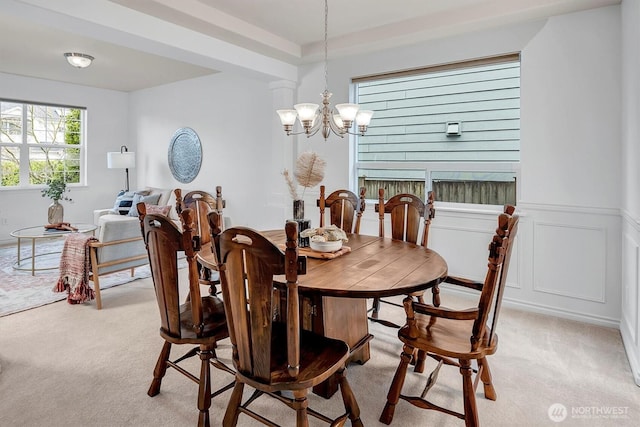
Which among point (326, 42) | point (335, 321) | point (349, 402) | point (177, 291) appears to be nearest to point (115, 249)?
point (177, 291)

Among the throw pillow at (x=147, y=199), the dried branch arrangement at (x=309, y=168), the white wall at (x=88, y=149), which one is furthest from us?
the white wall at (x=88, y=149)

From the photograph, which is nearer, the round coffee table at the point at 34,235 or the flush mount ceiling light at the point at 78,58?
the round coffee table at the point at 34,235

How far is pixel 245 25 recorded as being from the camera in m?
3.69

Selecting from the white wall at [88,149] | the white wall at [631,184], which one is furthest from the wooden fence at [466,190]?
the white wall at [88,149]

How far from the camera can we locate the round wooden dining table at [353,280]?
169cm

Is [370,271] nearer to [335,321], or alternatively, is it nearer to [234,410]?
[335,321]

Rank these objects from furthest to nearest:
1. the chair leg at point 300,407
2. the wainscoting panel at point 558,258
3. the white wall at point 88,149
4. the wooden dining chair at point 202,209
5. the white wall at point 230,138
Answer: the white wall at point 88,149, the white wall at point 230,138, the wainscoting panel at point 558,258, the wooden dining chair at point 202,209, the chair leg at point 300,407

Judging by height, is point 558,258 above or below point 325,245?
below

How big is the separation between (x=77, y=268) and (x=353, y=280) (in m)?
2.81

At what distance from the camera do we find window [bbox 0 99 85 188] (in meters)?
6.09

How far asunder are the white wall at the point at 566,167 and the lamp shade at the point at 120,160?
5.46 metres

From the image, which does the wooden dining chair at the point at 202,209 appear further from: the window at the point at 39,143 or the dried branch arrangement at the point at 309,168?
the window at the point at 39,143

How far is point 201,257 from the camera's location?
7.13 ft

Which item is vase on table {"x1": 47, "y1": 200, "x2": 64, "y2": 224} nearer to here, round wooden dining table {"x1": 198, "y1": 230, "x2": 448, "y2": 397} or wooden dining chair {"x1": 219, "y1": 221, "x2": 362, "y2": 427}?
round wooden dining table {"x1": 198, "y1": 230, "x2": 448, "y2": 397}
